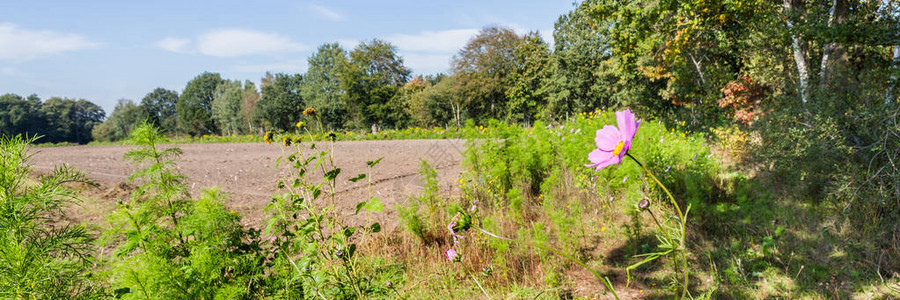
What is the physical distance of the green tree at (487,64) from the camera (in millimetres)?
24109

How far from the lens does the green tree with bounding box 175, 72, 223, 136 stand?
46.0 m

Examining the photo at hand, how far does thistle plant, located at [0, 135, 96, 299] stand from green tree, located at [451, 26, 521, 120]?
23.9 metres

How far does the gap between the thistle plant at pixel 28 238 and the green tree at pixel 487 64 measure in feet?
78.6

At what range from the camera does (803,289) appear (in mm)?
2076

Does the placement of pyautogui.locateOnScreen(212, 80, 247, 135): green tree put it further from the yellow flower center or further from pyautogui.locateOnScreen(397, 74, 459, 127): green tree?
the yellow flower center

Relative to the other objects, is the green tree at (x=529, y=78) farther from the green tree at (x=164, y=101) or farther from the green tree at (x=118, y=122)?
the green tree at (x=164, y=101)

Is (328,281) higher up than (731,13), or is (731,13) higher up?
(731,13)

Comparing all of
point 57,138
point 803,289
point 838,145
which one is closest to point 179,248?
point 803,289

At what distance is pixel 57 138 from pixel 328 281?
159 ft

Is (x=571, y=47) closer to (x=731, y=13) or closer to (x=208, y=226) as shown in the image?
(x=731, y=13)

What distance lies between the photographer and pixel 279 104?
32969 mm

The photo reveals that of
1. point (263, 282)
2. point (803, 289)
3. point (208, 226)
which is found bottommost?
point (803, 289)

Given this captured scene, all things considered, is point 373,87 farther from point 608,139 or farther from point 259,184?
point 608,139

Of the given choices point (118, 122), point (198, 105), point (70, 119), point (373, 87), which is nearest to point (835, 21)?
point (373, 87)
